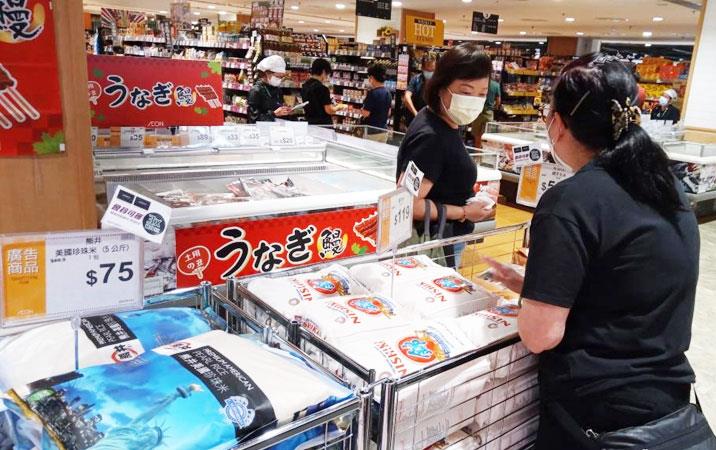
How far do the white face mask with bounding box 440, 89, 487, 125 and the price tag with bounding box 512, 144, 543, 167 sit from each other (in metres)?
0.24

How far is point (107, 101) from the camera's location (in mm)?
3473

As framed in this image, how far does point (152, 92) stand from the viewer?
356 centimetres

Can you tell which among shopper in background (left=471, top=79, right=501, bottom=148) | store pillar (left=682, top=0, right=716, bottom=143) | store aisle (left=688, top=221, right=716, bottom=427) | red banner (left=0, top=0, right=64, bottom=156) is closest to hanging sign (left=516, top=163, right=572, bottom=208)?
store aisle (left=688, top=221, right=716, bottom=427)

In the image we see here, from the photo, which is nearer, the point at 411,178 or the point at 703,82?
the point at 411,178

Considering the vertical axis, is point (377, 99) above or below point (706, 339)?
above

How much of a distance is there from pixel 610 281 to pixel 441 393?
0.43 metres

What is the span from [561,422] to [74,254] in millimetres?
1084

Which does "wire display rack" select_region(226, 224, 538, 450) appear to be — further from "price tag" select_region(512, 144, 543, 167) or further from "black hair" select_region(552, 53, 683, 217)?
"price tag" select_region(512, 144, 543, 167)

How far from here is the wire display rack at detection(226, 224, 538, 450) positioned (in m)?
1.05

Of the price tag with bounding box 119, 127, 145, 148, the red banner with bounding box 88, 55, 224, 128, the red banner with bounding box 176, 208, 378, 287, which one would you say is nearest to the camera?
the red banner with bounding box 176, 208, 378, 287

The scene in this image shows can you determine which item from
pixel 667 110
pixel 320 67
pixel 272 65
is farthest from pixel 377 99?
pixel 667 110

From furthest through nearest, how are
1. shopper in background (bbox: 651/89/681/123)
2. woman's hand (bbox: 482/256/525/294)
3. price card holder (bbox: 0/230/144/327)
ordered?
1. shopper in background (bbox: 651/89/681/123)
2. woman's hand (bbox: 482/256/525/294)
3. price card holder (bbox: 0/230/144/327)

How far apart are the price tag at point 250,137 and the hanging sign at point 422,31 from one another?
25.5 feet

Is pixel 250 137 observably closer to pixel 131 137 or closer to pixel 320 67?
pixel 131 137
